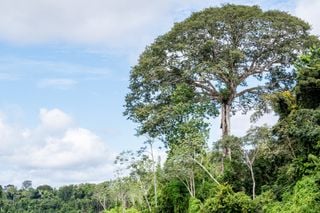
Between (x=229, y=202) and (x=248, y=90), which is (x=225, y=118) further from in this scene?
(x=229, y=202)

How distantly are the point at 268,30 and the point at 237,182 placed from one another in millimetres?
8519

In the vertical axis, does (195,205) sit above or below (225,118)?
below

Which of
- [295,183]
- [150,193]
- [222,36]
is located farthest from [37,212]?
[295,183]

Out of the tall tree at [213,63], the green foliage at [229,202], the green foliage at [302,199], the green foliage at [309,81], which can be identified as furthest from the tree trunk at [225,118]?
the green foliage at [302,199]

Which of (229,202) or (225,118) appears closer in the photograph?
(229,202)

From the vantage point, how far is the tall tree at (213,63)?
27.4 meters

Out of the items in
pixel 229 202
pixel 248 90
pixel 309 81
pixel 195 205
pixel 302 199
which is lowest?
pixel 302 199

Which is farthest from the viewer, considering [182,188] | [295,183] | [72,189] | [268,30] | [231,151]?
[72,189]

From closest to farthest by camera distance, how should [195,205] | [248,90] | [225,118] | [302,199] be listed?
[302,199] < [195,205] < [225,118] < [248,90]

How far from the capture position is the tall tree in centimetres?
2737

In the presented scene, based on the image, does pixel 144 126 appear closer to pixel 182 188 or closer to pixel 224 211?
pixel 182 188

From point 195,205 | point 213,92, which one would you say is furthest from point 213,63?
point 195,205

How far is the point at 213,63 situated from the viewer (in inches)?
1078

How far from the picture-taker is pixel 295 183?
786 inches
